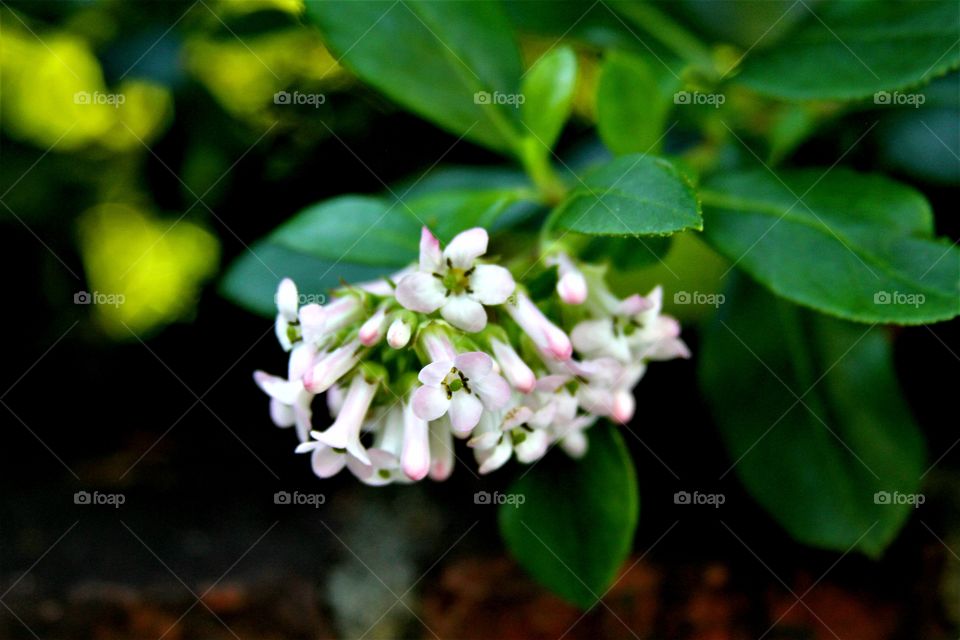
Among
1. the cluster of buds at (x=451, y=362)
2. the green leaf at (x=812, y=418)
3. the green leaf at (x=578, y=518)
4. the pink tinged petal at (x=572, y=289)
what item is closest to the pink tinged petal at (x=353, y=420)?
the cluster of buds at (x=451, y=362)

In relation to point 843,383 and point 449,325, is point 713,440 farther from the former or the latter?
point 449,325

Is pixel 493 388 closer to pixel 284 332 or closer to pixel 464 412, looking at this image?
pixel 464 412

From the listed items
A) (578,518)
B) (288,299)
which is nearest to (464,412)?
(288,299)

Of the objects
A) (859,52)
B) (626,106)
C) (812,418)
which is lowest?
(812,418)

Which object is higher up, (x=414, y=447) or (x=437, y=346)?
(x=437, y=346)

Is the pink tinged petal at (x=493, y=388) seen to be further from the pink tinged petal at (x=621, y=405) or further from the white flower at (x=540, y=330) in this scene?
the pink tinged petal at (x=621, y=405)

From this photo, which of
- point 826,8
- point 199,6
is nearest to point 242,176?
point 199,6

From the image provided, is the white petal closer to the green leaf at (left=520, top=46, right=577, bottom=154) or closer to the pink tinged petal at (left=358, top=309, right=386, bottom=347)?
the pink tinged petal at (left=358, top=309, right=386, bottom=347)
